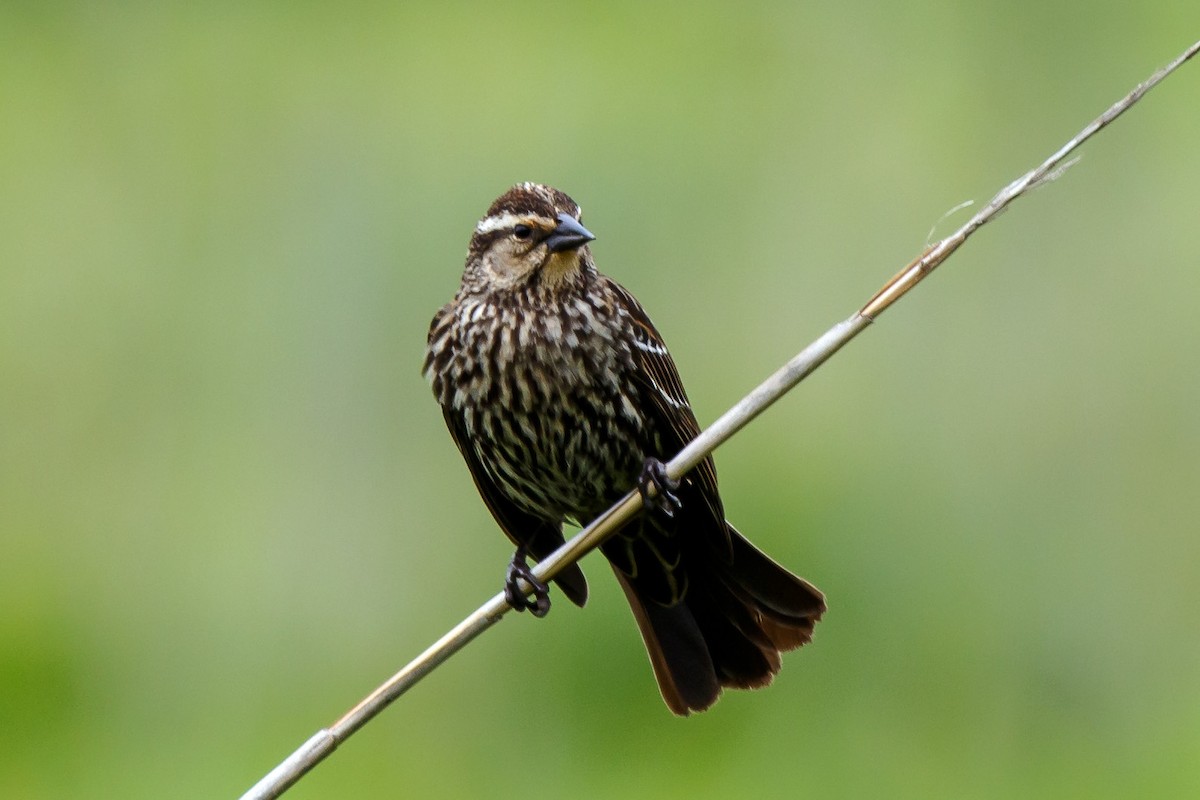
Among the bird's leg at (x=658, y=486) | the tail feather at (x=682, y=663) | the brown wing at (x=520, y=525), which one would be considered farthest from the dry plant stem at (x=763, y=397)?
the tail feather at (x=682, y=663)

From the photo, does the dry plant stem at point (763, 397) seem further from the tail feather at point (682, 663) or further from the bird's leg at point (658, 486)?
the tail feather at point (682, 663)

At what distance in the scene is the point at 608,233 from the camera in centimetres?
553

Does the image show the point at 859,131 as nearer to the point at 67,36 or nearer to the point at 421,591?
the point at 421,591

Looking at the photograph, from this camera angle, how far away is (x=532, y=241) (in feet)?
11.2

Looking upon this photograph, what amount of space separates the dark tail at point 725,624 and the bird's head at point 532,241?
740mm

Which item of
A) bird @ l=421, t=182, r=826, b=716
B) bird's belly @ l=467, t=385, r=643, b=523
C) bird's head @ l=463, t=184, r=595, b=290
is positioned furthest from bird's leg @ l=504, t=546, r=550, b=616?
bird's head @ l=463, t=184, r=595, b=290

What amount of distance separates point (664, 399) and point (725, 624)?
612mm

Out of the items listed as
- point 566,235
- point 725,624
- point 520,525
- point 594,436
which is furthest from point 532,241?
point 725,624

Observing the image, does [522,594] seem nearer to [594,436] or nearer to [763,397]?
[594,436]

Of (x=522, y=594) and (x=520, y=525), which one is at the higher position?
(x=520, y=525)

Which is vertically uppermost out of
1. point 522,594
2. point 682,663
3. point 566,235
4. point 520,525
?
point 566,235

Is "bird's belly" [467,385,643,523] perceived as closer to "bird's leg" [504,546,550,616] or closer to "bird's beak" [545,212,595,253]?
"bird's leg" [504,546,550,616]

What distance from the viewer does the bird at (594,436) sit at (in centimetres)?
339

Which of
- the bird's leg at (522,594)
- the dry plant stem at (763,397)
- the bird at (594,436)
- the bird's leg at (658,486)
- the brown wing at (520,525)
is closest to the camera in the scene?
the dry plant stem at (763,397)
